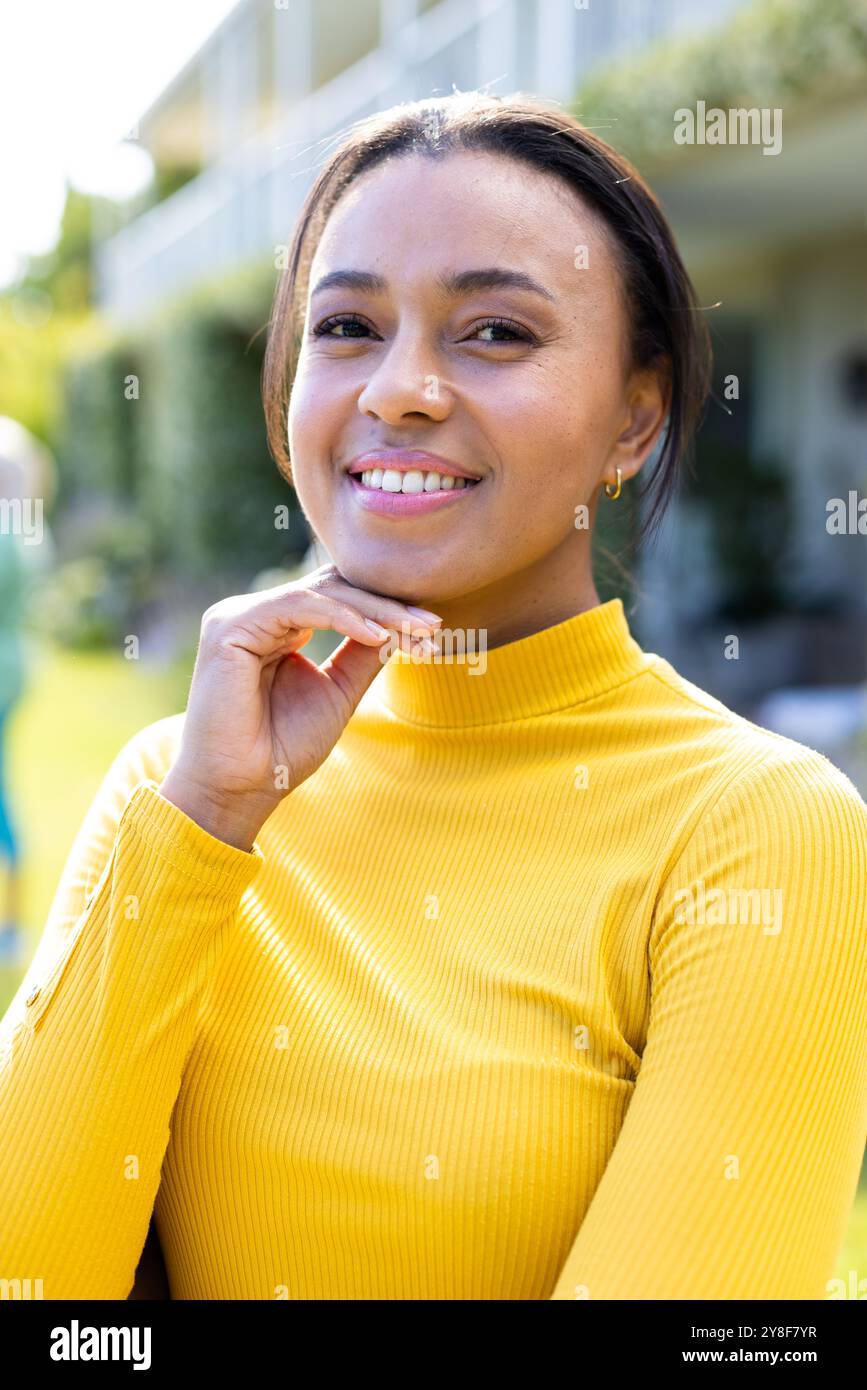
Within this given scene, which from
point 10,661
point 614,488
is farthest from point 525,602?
point 10,661

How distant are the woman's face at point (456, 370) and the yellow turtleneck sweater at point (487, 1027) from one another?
23 cm

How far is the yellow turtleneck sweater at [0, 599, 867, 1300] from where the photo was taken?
1.37 metres

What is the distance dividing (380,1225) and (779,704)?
278 inches

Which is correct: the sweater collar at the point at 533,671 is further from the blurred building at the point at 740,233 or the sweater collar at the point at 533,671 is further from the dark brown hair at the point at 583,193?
the blurred building at the point at 740,233

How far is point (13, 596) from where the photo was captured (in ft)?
20.2

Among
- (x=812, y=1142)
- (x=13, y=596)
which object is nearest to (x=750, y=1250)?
(x=812, y=1142)

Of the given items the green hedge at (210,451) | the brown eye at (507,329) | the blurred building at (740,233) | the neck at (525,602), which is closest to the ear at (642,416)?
the neck at (525,602)

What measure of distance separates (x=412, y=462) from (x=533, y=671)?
34 cm

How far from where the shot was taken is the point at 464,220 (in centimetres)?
167

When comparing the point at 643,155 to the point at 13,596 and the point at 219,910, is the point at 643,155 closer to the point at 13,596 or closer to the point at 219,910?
the point at 13,596

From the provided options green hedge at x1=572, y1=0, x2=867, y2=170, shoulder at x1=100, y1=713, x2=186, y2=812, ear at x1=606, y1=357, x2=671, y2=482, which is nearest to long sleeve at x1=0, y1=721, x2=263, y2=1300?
shoulder at x1=100, y1=713, x2=186, y2=812

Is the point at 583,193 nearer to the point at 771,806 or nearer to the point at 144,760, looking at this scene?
the point at 771,806

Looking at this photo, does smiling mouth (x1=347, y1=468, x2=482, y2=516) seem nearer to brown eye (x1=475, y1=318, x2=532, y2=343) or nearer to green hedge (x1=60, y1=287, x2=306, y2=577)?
brown eye (x1=475, y1=318, x2=532, y2=343)

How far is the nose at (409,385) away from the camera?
1658mm
